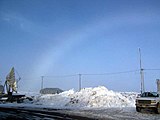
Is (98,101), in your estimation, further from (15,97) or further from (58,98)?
(15,97)

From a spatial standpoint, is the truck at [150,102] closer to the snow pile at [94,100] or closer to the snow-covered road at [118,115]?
the snow-covered road at [118,115]

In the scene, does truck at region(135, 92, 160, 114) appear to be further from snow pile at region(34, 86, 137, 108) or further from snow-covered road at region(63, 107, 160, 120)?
snow pile at region(34, 86, 137, 108)

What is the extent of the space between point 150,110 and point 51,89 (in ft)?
206

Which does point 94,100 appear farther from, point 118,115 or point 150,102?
point 118,115

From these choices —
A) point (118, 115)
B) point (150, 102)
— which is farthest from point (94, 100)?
point (118, 115)

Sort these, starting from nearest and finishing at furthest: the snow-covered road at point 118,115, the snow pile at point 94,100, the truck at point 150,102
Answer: the snow-covered road at point 118,115, the truck at point 150,102, the snow pile at point 94,100

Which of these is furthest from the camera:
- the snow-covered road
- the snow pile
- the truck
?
the snow pile

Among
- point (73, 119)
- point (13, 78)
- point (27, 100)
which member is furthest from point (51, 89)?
point (73, 119)

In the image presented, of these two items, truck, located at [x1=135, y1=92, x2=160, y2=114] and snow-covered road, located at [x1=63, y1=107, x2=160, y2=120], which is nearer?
snow-covered road, located at [x1=63, y1=107, x2=160, y2=120]

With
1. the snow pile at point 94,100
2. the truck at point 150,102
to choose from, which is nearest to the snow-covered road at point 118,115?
the truck at point 150,102

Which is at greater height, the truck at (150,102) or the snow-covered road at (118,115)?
the truck at (150,102)

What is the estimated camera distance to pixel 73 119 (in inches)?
605

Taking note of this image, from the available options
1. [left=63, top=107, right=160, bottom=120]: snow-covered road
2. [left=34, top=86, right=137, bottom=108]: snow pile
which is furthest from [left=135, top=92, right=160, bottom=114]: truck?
[left=34, top=86, right=137, bottom=108]: snow pile

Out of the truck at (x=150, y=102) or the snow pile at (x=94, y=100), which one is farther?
the snow pile at (x=94, y=100)
